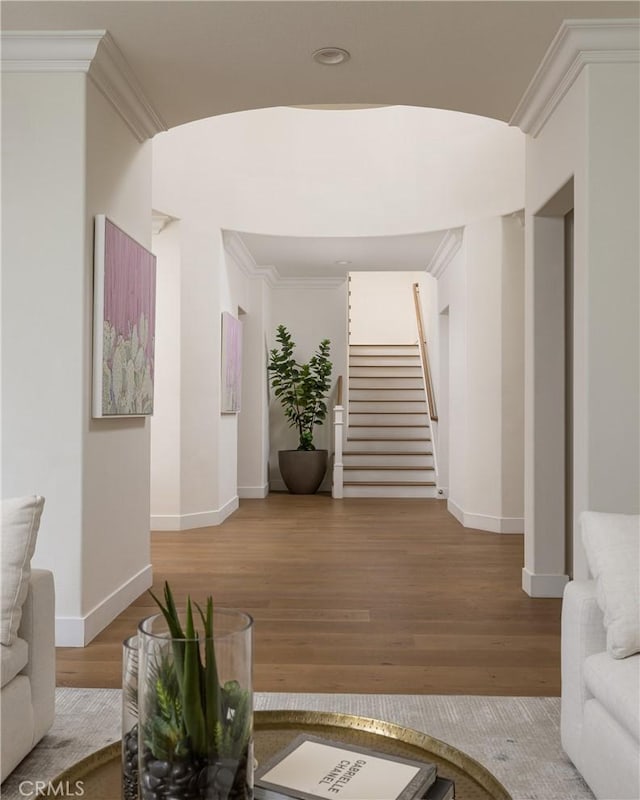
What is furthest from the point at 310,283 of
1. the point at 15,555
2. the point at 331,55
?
the point at 15,555

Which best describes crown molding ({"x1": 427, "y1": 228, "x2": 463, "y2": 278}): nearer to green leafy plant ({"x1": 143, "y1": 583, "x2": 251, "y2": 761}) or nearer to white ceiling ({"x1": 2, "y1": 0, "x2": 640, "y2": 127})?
white ceiling ({"x1": 2, "y1": 0, "x2": 640, "y2": 127})

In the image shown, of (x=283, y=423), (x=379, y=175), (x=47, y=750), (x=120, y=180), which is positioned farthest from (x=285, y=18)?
(x=283, y=423)

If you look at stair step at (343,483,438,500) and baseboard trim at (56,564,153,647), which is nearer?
baseboard trim at (56,564,153,647)

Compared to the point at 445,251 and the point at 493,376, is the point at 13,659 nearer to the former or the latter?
the point at 493,376

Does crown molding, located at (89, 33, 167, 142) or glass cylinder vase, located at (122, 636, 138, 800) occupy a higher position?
crown molding, located at (89, 33, 167, 142)

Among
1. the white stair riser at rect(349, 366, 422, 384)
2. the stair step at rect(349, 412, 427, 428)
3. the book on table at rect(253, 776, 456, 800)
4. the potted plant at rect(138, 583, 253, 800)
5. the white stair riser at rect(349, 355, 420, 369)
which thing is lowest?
the book on table at rect(253, 776, 456, 800)

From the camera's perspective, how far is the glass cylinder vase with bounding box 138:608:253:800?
1.09 metres

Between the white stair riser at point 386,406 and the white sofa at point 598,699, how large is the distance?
8.24 m

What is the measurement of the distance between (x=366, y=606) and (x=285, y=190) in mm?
4422

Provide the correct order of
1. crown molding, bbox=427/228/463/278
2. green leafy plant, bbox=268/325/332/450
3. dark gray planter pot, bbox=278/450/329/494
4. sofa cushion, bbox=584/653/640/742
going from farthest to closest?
green leafy plant, bbox=268/325/332/450 → dark gray planter pot, bbox=278/450/329/494 → crown molding, bbox=427/228/463/278 → sofa cushion, bbox=584/653/640/742

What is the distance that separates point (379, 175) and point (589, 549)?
217 inches

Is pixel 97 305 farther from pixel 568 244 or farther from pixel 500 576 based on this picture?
pixel 500 576

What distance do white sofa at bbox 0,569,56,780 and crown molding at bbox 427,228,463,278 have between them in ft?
18.1

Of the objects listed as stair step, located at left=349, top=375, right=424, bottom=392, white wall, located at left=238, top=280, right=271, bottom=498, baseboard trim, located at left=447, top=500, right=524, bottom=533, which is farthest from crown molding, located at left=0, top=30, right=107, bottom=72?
stair step, located at left=349, top=375, right=424, bottom=392
